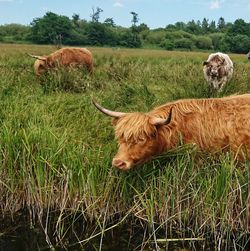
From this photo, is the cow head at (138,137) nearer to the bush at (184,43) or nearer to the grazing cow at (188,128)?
the grazing cow at (188,128)

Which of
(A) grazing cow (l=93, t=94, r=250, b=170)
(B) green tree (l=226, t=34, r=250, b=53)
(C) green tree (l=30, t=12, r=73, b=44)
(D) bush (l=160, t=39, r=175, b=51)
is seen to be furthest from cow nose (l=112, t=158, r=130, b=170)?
(D) bush (l=160, t=39, r=175, b=51)

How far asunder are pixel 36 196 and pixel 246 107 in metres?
2.64

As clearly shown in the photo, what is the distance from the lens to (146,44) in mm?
66188

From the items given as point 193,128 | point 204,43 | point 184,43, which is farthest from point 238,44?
point 193,128

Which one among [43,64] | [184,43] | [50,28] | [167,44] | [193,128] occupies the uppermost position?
[50,28]

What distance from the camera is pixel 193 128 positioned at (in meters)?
5.59

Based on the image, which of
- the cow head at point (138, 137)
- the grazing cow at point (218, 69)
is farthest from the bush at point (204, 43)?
the cow head at point (138, 137)

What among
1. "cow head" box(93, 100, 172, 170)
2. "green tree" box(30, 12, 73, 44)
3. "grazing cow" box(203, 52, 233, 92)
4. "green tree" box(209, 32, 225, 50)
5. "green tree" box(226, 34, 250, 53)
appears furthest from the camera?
→ "green tree" box(209, 32, 225, 50)

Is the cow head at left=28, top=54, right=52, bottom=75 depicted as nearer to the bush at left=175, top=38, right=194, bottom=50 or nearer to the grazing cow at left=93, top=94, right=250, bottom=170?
the grazing cow at left=93, top=94, right=250, bottom=170

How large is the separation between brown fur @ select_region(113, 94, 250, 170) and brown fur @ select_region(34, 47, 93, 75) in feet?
24.0

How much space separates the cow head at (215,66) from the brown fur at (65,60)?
11.7ft

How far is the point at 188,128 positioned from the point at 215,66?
21.6 ft

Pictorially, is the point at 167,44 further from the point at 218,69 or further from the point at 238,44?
the point at 218,69

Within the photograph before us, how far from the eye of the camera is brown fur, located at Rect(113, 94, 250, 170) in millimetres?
5112
